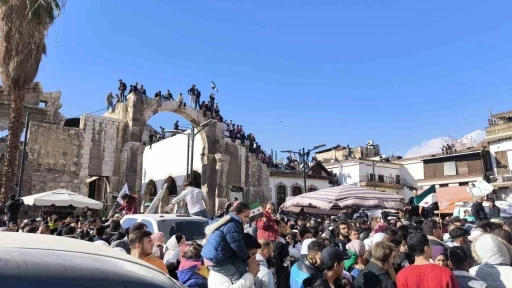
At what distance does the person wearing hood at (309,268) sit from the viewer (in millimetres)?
3918

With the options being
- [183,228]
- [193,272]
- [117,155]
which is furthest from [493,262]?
[117,155]

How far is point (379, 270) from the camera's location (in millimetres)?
3910

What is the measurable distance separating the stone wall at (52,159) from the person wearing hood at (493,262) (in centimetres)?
A: 2532

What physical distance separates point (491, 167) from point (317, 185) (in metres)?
16.8

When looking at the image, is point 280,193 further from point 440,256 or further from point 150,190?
point 440,256

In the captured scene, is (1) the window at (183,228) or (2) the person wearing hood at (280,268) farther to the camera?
(1) the window at (183,228)

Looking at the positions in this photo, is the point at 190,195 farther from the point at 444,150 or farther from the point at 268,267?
the point at 444,150

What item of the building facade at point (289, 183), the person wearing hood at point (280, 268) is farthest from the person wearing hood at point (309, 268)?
the building facade at point (289, 183)

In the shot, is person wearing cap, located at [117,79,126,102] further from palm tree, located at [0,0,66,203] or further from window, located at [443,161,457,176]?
window, located at [443,161,457,176]

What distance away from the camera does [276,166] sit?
38250 mm

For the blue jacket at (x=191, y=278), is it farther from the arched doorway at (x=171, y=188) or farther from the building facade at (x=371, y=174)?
the building facade at (x=371, y=174)

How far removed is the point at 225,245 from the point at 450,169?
1634 inches

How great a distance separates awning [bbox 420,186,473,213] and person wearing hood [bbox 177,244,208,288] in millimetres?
16455

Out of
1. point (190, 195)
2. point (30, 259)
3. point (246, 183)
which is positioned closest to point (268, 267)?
point (30, 259)
